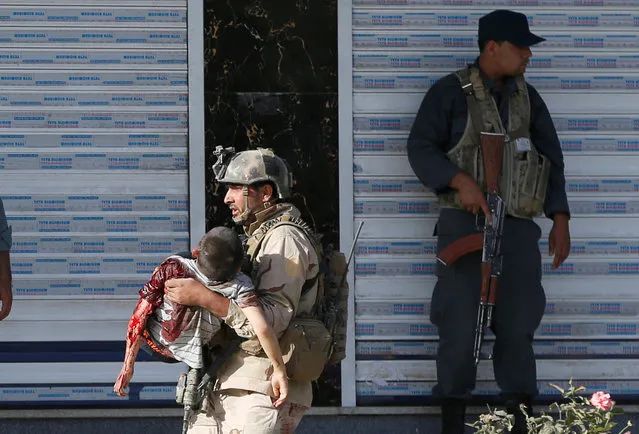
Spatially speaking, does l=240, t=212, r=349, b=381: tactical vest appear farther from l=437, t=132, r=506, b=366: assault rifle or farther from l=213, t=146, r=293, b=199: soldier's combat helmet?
l=437, t=132, r=506, b=366: assault rifle

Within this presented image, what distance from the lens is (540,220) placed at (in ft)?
24.8

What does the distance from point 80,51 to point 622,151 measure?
2936mm

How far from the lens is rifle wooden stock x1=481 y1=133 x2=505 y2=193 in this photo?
23.1 ft

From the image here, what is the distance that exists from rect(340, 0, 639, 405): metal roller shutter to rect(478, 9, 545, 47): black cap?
0.36 m

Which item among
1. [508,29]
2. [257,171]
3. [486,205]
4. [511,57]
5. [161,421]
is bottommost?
[161,421]

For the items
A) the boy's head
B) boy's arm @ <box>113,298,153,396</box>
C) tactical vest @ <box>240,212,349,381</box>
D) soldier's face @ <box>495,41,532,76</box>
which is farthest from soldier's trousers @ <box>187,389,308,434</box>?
soldier's face @ <box>495,41,532,76</box>

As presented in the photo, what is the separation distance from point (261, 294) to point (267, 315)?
0.41ft

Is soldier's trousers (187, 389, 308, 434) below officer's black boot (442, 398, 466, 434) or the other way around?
the other way around

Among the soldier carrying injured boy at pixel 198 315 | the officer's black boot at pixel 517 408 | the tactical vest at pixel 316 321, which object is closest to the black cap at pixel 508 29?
the officer's black boot at pixel 517 408

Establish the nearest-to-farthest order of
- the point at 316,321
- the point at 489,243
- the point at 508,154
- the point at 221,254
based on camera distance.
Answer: the point at 221,254
the point at 316,321
the point at 489,243
the point at 508,154

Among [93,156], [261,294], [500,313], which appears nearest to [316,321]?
[261,294]

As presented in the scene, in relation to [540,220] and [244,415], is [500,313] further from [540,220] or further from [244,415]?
[244,415]

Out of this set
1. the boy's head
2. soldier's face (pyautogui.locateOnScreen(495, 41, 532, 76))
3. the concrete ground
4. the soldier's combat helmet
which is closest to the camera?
Answer: the boy's head

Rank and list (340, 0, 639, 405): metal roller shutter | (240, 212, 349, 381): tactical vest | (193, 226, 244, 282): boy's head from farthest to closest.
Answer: (340, 0, 639, 405): metal roller shutter, (240, 212, 349, 381): tactical vest, (193, 226, 244, 282): boy's head
